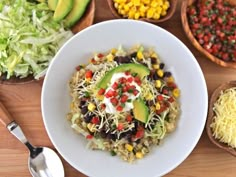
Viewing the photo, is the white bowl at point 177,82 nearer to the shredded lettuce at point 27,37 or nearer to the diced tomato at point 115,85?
the shredded lettuce at point 27,37

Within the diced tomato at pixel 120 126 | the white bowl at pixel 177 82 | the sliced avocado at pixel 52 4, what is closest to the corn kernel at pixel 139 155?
the white bowl at pixel 177 82

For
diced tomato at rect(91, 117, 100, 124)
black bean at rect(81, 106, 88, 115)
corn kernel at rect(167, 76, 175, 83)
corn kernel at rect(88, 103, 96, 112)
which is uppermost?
corn kernel at rect(88, 103, 96, 112)

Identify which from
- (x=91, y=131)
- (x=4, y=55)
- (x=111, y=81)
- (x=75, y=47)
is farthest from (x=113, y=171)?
(x=4, y=55)

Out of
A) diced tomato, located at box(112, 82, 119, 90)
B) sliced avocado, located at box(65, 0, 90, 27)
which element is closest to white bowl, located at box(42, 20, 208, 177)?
sliced avocado, located at box(65, 0, 90, 27)

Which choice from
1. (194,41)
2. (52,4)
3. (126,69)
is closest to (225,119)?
(194,41)

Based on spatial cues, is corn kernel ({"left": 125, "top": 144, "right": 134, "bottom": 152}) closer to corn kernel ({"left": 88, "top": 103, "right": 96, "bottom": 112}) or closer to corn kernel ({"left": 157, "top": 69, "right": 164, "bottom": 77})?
corn kernel ({"left": 88, "top": 103, "right": 96, "bottom": 112})

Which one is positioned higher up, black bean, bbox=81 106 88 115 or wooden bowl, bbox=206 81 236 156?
Result: black bean, bbox=81 106 88 115

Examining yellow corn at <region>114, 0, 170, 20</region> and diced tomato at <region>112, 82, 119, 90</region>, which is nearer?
diced tomato at <region>112, 82, 119, 90</region>
